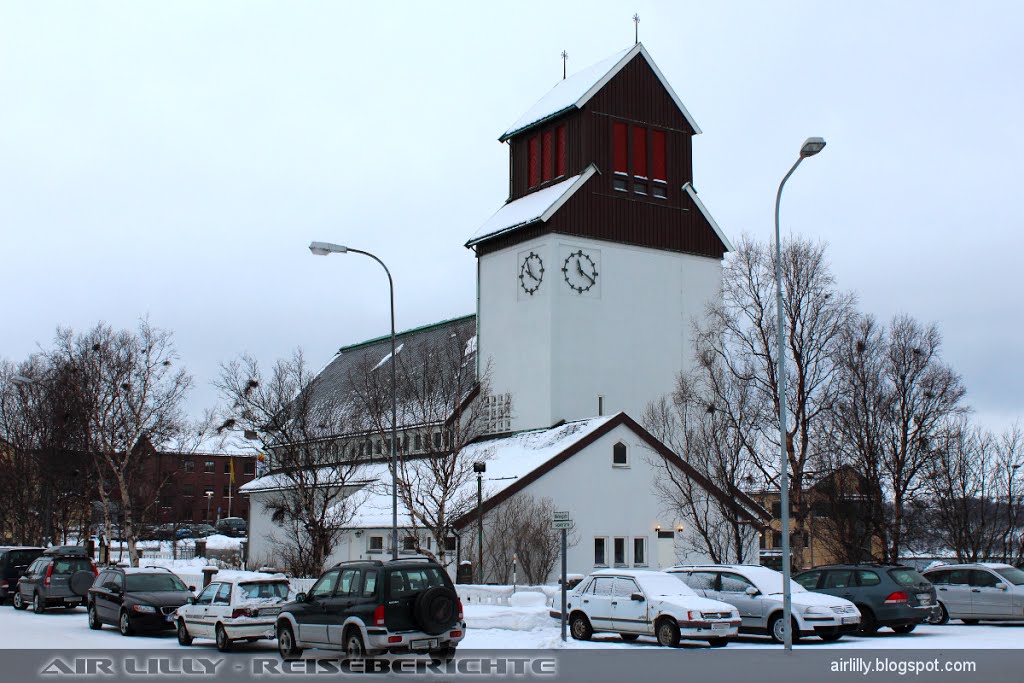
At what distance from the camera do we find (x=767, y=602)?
2455 cm

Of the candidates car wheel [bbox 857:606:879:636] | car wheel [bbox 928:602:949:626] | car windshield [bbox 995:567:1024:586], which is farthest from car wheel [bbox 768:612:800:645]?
car windshield [bbox 995:567:1024:586]

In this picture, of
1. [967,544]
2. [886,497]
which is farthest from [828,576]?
[967,544]

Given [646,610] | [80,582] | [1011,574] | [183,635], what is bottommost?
[183,635]

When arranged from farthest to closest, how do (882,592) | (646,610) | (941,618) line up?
(941,618) < (882,592) < (646,610)

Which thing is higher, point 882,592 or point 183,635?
point 882,592

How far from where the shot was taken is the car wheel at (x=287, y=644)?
2077 cm

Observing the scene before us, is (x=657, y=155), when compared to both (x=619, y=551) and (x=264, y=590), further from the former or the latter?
(x=264, y=590)

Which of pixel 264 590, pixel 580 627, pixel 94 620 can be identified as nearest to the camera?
pixel 264 590

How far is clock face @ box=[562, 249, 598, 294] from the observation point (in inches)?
2076

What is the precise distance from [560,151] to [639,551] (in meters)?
21.1

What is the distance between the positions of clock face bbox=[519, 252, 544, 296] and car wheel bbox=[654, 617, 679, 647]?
31.0m

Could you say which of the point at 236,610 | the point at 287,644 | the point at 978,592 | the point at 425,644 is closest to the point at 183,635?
the point at 236,610

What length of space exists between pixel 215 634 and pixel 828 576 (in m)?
14.2

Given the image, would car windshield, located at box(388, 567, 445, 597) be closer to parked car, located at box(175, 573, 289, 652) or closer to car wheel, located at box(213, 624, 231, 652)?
parked car, located at box(175, 573, 289, 652)
